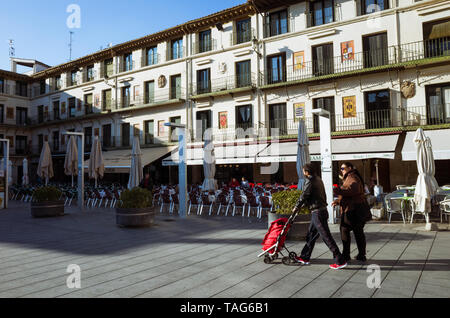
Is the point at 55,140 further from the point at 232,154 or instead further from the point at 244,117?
the point at 232,154

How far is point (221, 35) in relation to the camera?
22891 millimetres

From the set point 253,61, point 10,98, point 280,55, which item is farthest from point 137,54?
point 10,98

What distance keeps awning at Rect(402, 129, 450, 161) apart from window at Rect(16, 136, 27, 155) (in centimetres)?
3648

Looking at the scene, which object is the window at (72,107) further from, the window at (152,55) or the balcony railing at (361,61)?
the balcony railing at (361,61)

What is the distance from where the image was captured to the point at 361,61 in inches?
707

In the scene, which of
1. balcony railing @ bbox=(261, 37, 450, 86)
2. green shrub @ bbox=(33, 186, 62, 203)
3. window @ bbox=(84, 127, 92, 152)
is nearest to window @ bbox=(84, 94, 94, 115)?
window @ bbox=(84, 127, 92, 152)

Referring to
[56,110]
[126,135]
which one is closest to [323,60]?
[126,135]

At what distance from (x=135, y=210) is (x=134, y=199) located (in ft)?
1.35

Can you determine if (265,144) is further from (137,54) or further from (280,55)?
(137,54)

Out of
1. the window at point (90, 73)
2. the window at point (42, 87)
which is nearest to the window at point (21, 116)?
the window at point (42, 87)

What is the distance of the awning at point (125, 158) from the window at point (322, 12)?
512 inches

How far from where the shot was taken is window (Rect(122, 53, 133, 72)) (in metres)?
27.6

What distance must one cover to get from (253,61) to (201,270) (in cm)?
1855

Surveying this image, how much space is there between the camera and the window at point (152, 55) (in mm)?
26055
